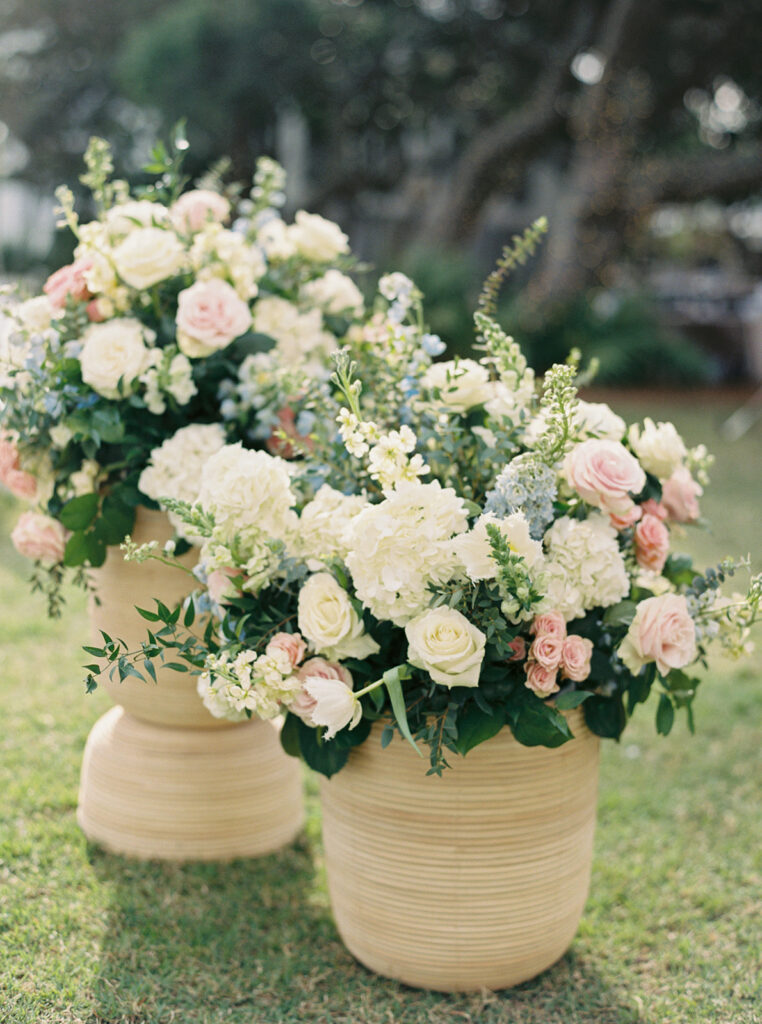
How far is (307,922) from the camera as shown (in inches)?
84.4

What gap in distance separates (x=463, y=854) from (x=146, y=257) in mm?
1310

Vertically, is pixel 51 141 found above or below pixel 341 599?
below

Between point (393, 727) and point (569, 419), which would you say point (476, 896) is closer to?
point (393, 727)

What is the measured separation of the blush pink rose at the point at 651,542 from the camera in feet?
6.12

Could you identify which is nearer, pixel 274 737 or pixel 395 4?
pixel 274 737

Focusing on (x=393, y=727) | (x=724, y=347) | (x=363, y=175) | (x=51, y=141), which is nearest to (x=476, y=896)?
(x=393, y=727)

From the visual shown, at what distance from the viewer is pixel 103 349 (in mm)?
2045

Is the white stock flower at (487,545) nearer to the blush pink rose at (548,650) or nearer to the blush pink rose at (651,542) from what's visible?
the blush pink rose at (548,650)

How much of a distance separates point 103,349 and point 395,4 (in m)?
13.6

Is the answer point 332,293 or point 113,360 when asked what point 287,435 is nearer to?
point 113,360

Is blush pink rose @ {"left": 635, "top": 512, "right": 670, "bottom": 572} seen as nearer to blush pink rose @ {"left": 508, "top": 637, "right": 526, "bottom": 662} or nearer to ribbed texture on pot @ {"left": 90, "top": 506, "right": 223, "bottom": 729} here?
blush pink rose @ {"left": 508, "top": 637, "right": 526, "bottom": 662}

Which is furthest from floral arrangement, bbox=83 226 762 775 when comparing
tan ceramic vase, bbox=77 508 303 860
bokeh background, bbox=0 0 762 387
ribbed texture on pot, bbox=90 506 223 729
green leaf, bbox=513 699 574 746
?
bokeh background, bbox=0 0 762 387

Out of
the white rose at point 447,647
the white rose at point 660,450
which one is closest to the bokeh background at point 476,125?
the white rose at point 660,450

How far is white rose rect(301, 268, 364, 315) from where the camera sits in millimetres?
2457
